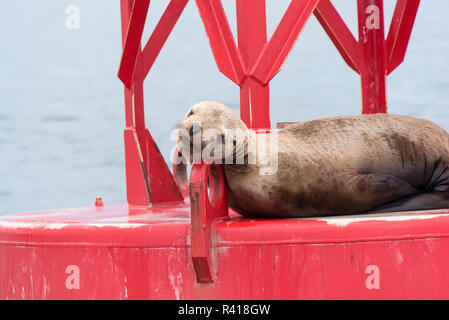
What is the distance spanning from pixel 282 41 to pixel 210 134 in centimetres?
96

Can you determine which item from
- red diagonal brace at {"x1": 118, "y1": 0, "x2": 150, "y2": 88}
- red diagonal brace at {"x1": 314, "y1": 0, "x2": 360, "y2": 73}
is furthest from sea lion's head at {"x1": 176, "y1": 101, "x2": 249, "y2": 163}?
red diagonal brace at {"x1": 314, "y1": 0, "x2": 360, "y2": 73}

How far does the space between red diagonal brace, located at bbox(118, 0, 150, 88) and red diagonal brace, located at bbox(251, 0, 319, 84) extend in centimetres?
102

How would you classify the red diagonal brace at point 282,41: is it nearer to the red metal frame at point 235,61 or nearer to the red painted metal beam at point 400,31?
the red metal frame at point 235,61

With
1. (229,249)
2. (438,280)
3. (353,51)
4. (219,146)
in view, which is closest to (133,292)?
(229,249)

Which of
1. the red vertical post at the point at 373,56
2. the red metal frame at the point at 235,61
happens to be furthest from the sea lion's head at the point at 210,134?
the red vertical post at the point at 373,56

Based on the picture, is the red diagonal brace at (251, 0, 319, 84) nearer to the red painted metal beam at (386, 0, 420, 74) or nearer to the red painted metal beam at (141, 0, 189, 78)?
the red painted metal beam at (141, 0, 189, 78)

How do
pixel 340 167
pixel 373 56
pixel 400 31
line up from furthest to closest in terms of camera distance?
pixel 400 31 < pixel 373 56 < pixel 340 167

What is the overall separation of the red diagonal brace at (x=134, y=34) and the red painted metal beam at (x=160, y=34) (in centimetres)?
35

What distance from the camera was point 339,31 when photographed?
539 cm

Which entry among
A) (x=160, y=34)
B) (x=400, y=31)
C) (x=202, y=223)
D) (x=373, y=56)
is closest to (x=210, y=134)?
(x=202, y=223)

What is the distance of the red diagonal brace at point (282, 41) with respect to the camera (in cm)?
355

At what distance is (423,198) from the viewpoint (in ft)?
11.0

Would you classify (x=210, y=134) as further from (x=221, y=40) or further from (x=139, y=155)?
(x=139, y=155)

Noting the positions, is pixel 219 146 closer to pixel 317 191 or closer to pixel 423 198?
pixel 317 191
